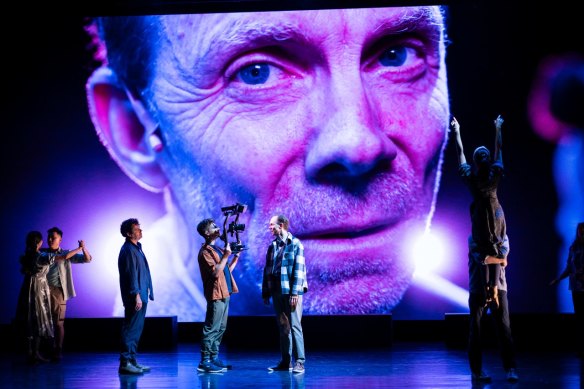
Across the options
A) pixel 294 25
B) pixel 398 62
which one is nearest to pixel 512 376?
pixel 398 62

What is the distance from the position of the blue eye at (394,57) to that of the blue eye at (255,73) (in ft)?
4.20

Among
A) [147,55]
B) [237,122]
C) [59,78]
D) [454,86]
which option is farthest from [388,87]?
[59,78]

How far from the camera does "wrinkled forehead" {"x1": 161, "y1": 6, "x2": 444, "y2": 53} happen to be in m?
8.45

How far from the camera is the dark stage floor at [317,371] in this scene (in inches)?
220

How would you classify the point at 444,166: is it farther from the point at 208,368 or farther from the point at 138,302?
the point at 138,302

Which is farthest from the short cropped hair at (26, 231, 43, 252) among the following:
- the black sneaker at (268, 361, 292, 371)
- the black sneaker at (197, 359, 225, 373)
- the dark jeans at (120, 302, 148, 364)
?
the black sneaker at (268, 361, 292, 371)

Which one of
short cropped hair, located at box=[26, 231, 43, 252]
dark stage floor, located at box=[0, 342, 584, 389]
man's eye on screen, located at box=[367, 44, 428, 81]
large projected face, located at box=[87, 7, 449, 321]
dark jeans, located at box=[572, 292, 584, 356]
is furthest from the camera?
man's eye on screen, located at box=[367, 44, 428, 81]

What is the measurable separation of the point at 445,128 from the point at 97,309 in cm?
448

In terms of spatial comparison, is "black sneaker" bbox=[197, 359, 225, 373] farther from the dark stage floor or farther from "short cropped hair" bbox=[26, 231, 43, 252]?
"short cropped hair" bbox=[26, 231, 43, 252]

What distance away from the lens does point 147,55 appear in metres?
8.67

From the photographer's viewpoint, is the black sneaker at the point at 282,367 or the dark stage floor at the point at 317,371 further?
the black sneaker at the point at 282,367

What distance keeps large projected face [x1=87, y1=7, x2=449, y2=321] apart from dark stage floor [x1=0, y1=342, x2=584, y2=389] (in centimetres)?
96

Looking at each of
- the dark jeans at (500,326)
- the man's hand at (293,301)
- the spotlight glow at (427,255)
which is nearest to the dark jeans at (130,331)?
the man's hand at (293,301)

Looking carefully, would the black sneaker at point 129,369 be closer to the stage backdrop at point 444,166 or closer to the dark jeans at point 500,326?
the stage backdrop at point 444,166
